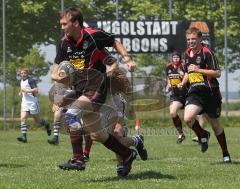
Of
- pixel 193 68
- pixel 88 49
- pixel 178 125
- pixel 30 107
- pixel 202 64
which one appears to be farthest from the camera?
pixel 30 107

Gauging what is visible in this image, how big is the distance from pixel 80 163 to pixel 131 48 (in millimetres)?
18824

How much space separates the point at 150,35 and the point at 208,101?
16432mm

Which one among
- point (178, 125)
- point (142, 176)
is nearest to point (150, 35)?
point (178, 125)

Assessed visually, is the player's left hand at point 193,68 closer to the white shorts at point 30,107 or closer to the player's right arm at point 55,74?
the player's right arm at point 55,74

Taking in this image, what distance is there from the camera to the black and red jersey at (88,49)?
7469 mm

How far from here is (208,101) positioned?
9.95m

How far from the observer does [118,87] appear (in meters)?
7.86

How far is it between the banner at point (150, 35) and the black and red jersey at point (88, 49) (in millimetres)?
18588

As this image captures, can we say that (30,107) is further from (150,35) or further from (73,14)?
(73,14)

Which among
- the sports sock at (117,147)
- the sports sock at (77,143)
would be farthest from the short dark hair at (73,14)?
the sports sock at (117,147)

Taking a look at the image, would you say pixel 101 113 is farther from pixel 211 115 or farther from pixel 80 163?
pixel 211 115

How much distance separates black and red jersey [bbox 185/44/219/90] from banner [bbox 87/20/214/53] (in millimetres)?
15944

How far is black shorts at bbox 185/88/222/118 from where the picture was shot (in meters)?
9.91

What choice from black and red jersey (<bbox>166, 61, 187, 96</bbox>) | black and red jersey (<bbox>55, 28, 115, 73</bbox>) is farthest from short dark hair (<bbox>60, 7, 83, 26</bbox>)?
black and red jersey (<bbox>166, 61, 187, 96</bbox>)
